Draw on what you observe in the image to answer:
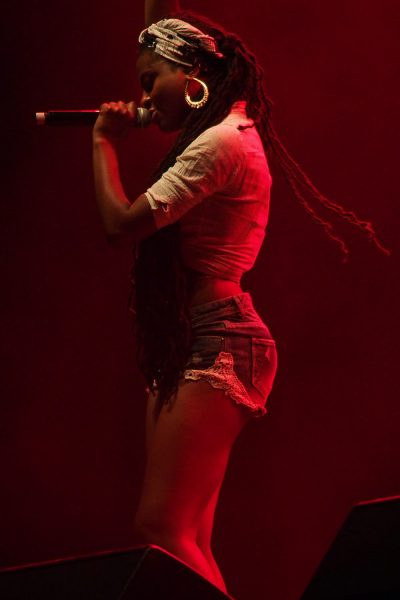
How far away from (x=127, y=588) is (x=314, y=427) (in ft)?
5.13

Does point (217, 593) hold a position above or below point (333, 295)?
below

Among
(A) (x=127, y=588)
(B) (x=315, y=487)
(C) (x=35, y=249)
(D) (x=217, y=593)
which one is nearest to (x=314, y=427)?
(B) (x=315, y=487)

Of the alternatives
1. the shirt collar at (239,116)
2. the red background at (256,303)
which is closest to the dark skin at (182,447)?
the shirt collar at (239,116)

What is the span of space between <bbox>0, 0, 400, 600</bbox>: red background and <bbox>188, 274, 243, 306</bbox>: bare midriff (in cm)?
89

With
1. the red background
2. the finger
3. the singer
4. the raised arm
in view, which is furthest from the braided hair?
the red background

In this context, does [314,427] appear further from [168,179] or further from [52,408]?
[168,179]

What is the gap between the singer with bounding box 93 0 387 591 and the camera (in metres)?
2.02

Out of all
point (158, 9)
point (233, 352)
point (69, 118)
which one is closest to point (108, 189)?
point (69, 118)

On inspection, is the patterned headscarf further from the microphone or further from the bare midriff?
the bare midriff

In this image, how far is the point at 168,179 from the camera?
2.05 metres

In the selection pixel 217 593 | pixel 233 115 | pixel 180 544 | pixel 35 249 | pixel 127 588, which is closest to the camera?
pixel 127 588

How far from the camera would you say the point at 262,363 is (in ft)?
6.86

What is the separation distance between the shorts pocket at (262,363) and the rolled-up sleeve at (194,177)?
29 cm

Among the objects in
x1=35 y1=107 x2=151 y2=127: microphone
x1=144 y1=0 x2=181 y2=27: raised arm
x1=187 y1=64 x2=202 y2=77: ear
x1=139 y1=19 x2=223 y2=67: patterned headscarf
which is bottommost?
x1=35 y1=107 x2=151 y2=127: microphone
